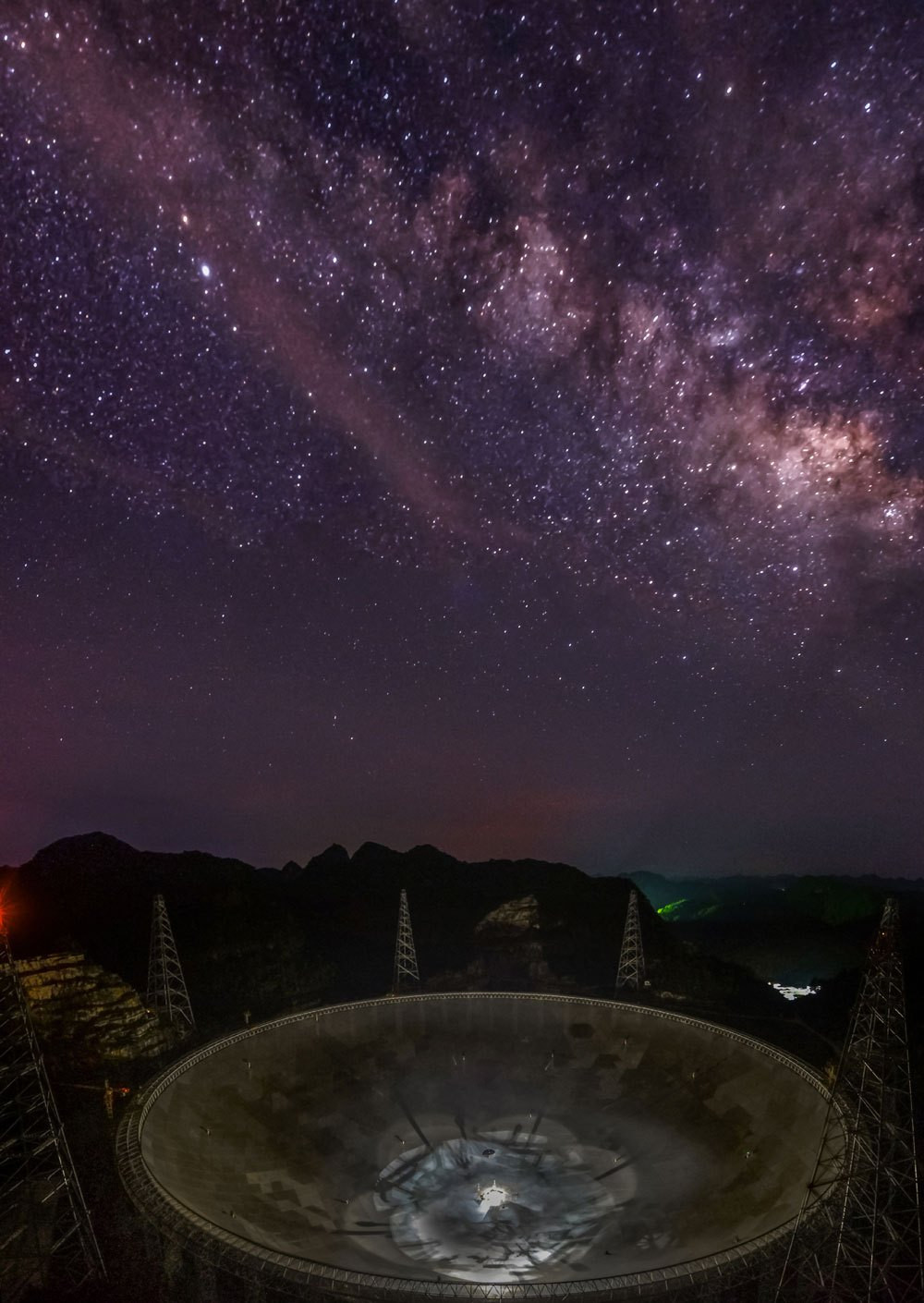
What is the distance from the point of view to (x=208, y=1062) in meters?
33.2

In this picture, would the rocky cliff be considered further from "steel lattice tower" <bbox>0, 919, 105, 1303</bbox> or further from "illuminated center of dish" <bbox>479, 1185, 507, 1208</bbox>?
"illuminated center of dish" <bbox>479, 1185, 507, 1208</bbox>

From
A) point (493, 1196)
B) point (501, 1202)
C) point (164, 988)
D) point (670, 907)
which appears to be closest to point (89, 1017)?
point (164, 988)

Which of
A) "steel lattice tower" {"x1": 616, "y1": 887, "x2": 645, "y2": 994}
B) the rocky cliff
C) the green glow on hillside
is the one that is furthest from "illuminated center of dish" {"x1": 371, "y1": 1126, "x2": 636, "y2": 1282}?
the green glow on hillside

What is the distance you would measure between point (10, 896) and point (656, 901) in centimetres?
13892

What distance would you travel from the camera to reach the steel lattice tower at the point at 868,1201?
20.2 m

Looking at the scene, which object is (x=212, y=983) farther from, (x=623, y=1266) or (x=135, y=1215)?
(x=623, y=1266)

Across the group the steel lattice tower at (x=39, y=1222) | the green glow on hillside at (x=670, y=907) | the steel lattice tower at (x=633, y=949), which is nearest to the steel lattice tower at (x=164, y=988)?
the steel lattice tower at (x=39, y=1222)

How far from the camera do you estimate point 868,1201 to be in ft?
75.5

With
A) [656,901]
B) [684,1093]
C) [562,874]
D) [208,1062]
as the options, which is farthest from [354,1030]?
[656,901]

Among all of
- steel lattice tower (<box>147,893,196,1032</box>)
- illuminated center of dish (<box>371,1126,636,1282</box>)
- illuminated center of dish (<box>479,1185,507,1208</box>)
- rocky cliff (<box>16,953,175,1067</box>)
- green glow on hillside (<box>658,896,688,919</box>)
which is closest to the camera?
illuminated center of dish (<box>371,1126,636,1282</box>)

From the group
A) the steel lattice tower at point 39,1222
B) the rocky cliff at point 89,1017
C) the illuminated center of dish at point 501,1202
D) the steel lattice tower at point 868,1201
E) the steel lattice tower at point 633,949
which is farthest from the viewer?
the steel lattice tower at point 633,949

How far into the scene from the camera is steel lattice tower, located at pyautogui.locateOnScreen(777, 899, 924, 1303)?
66.2ft

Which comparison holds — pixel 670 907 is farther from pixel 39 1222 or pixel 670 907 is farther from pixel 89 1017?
pixel 39 1222

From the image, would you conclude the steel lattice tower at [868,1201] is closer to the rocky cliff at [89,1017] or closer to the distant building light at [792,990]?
the rocky cliff at [89,1017]
